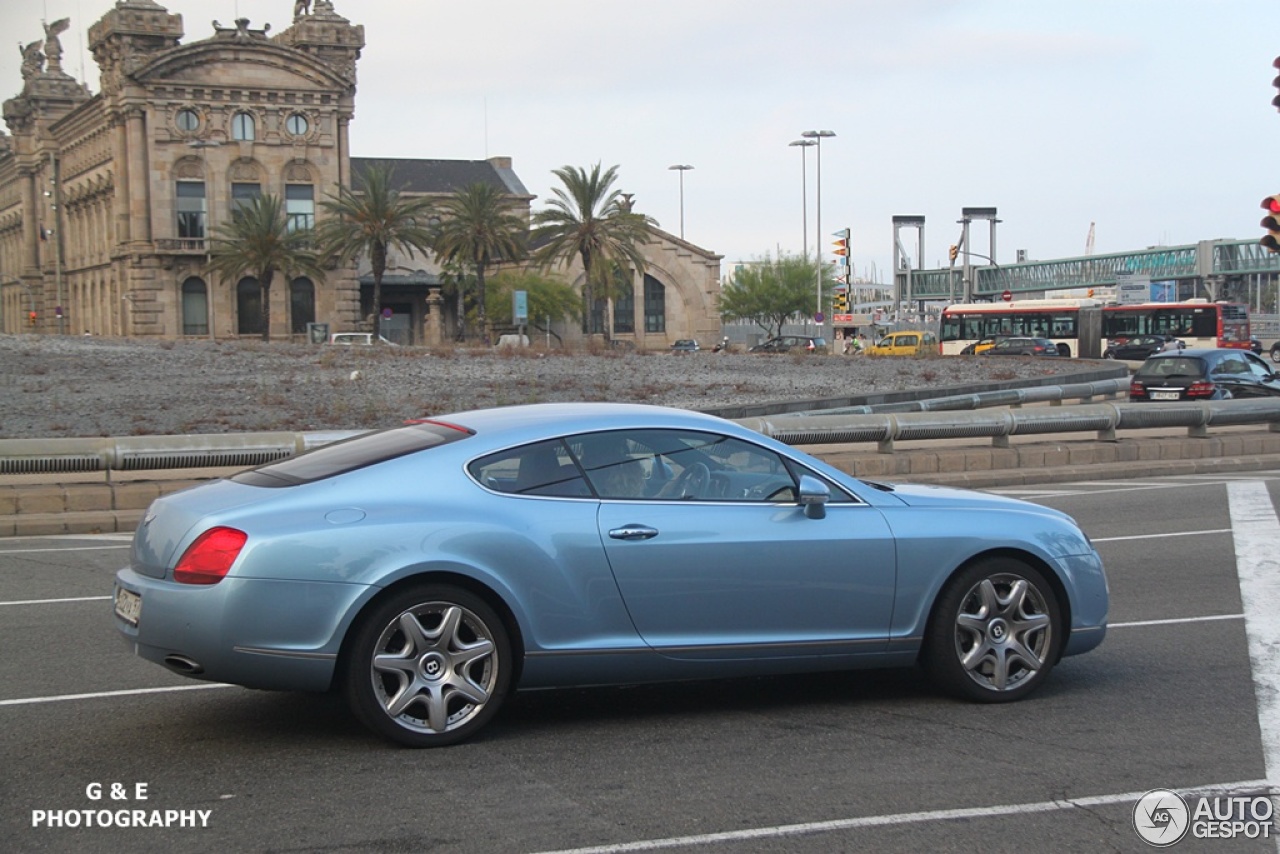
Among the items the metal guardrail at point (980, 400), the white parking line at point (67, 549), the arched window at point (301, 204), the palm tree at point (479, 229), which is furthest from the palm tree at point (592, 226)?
the white parking line at point (67, 549)

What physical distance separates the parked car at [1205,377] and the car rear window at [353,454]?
22.7 metres

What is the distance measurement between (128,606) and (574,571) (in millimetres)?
1937

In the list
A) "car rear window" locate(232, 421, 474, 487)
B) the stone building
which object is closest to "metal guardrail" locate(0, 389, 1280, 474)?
"car rear window" locate(232, 421, 474, 487)

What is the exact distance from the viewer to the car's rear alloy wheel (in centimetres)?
569

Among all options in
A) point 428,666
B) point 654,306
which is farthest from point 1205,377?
point 654,306

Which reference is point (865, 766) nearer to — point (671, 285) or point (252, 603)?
point (252, 603)

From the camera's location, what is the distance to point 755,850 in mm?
4746

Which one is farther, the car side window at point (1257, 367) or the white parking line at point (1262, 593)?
the car side window at point (1257, 367)

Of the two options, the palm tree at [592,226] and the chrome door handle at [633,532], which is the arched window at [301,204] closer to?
the palm tree at [592,226]

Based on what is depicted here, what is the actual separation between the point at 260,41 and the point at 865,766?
237 ft

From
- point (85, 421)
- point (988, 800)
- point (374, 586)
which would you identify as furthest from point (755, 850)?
point (85, 421)

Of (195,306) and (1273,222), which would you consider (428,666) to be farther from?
(195,306)

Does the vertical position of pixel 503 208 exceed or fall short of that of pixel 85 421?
it exceeds it

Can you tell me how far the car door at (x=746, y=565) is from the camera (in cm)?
609
